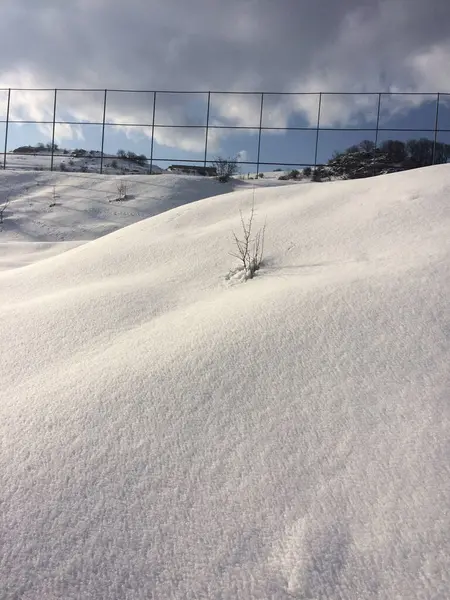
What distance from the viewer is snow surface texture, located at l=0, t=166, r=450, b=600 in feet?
4.55

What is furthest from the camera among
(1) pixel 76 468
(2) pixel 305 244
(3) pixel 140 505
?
(2) pixel 305 244

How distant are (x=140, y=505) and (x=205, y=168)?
20.1 metres

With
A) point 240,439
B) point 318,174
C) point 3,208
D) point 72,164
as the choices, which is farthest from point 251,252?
point 72,164

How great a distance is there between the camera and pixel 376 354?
7.10ft

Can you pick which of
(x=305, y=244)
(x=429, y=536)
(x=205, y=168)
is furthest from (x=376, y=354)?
(x=205, y=168)

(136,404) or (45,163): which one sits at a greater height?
(45,163)

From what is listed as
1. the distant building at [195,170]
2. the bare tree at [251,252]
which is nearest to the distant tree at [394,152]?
the distant building at [195,170]

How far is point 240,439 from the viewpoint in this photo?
1.83 meters

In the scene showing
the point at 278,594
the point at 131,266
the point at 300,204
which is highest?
the point at 300,204

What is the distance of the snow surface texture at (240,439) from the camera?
139 cm

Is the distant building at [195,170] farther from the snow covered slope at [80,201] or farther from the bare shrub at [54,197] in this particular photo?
the bare shrub at [54,197]

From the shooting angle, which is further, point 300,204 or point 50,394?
point 300,204

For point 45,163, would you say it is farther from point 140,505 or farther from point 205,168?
point 140,505

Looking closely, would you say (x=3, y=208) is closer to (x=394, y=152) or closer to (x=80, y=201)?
(x=80, y=201)
